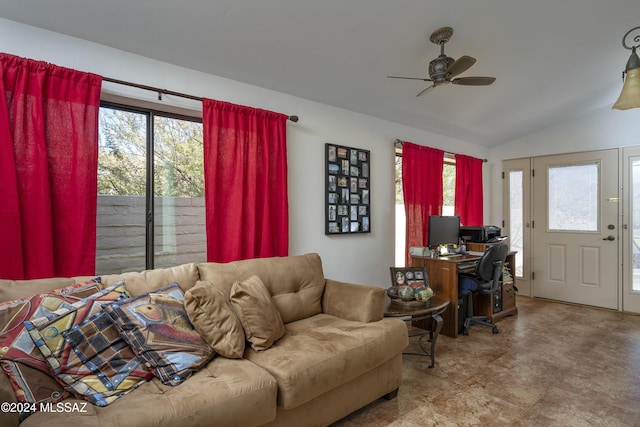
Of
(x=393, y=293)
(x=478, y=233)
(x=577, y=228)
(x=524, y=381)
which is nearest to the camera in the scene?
(x=524, y=381)

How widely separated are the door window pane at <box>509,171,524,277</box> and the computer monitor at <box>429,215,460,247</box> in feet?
5.34

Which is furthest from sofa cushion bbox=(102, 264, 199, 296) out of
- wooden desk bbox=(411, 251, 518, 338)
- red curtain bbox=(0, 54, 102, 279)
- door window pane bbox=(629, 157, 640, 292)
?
door window pane bbox=(629, 157, 640, 292)

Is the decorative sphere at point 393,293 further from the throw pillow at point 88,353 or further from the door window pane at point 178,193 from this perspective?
the throw pillow at point 88,353

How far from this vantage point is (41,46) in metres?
1.91

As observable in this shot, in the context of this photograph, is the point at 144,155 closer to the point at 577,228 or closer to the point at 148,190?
the point at 148,190

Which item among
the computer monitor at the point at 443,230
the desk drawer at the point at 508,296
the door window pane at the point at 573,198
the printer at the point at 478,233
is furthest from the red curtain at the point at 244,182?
the door window pane at the point at 573,198

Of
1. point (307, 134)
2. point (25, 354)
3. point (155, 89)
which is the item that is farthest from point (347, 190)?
point (25, 354)

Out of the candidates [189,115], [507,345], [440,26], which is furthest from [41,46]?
[507,345]

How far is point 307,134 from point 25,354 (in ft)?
8.03

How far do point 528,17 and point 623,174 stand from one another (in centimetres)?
310

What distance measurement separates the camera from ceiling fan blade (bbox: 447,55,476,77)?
2.11 m

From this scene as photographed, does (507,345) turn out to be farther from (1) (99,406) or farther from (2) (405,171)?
(1) (99,406)

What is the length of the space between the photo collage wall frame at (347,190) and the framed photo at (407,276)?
635 millimetres

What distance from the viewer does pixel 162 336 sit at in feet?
5.26
